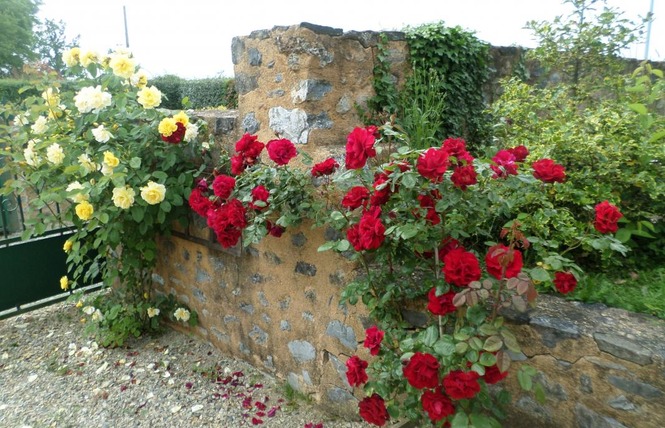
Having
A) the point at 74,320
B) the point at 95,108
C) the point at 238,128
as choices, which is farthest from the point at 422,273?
the point at 74,320

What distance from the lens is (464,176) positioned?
1611mm

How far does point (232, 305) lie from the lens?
298 centimetres

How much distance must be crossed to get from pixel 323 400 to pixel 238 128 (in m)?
1.60

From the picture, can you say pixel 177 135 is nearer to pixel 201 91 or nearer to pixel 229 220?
pixel 229 220

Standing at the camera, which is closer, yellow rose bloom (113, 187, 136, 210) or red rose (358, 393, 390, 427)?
red rose (358, 393, 390, 427)

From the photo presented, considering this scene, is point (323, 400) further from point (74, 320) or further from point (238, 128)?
point (74, 320)

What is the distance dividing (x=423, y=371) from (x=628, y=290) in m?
0.95

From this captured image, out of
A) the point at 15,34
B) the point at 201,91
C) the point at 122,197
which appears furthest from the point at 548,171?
the point at 15,34

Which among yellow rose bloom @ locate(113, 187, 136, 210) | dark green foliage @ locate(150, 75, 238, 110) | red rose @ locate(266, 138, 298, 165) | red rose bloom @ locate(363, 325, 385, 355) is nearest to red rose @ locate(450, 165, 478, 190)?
red rose bloom @ locate(363, 325, 385, 355)

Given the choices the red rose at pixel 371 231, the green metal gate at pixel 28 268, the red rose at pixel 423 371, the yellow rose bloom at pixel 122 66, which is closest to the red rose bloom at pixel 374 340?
the red rose at pixel 423 371

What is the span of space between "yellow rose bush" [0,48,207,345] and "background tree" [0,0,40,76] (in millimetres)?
21054

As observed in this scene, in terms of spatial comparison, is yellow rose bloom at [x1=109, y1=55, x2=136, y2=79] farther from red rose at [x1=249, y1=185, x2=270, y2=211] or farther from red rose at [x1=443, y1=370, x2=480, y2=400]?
red rose at [x1=443, y1=370, x2=480, y2=400]

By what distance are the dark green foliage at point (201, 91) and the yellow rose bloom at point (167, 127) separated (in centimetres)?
645

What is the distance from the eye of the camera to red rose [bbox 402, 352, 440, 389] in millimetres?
1541
